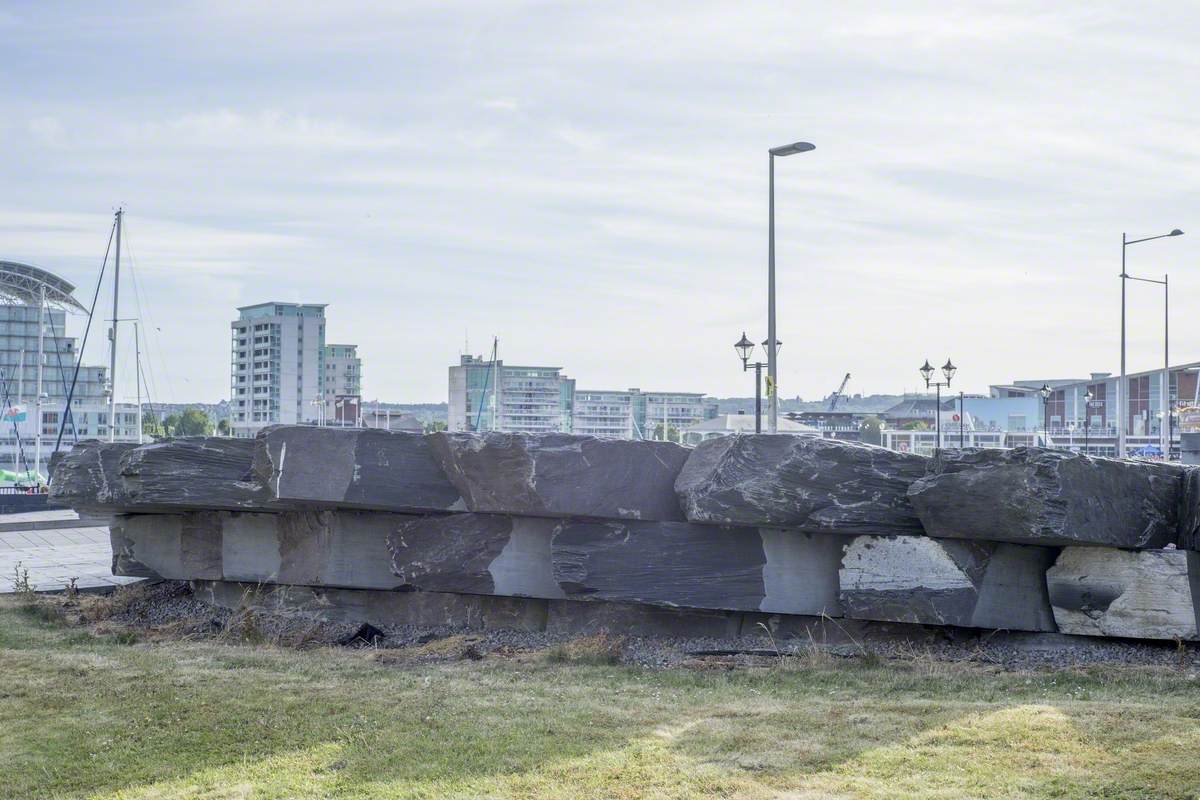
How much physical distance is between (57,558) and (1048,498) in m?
12.7

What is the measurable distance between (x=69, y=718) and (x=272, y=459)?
12.3 ft

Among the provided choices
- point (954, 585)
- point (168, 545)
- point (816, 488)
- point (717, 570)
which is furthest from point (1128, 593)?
point (168, 545)

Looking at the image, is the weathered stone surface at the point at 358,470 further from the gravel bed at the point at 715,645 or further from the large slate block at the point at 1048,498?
the large slate block at the point at 1048,498

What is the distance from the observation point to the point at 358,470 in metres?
10.0

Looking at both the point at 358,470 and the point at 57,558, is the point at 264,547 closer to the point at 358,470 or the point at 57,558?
the point at 358,470

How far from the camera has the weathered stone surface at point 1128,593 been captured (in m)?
8.16

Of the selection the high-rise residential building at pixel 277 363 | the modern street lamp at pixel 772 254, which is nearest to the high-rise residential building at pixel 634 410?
the high-rise residential building at pixel 277 363

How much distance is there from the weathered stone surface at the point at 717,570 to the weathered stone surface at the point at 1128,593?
5.53 feet

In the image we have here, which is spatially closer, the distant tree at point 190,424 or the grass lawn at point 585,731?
the grass lawn at point 585,731

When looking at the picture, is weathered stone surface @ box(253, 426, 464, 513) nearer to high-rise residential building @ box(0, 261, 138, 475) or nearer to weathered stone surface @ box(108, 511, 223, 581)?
weathered stone surface @ box(108, 511, 223, 581)

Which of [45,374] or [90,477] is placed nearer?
[90,477]

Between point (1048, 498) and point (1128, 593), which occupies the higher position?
point (1048, 498)

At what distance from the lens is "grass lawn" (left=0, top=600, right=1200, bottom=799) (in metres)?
5.12

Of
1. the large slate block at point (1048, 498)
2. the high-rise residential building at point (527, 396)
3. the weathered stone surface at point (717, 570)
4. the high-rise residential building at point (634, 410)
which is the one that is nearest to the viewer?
the large slate block at point (1048, 498)
